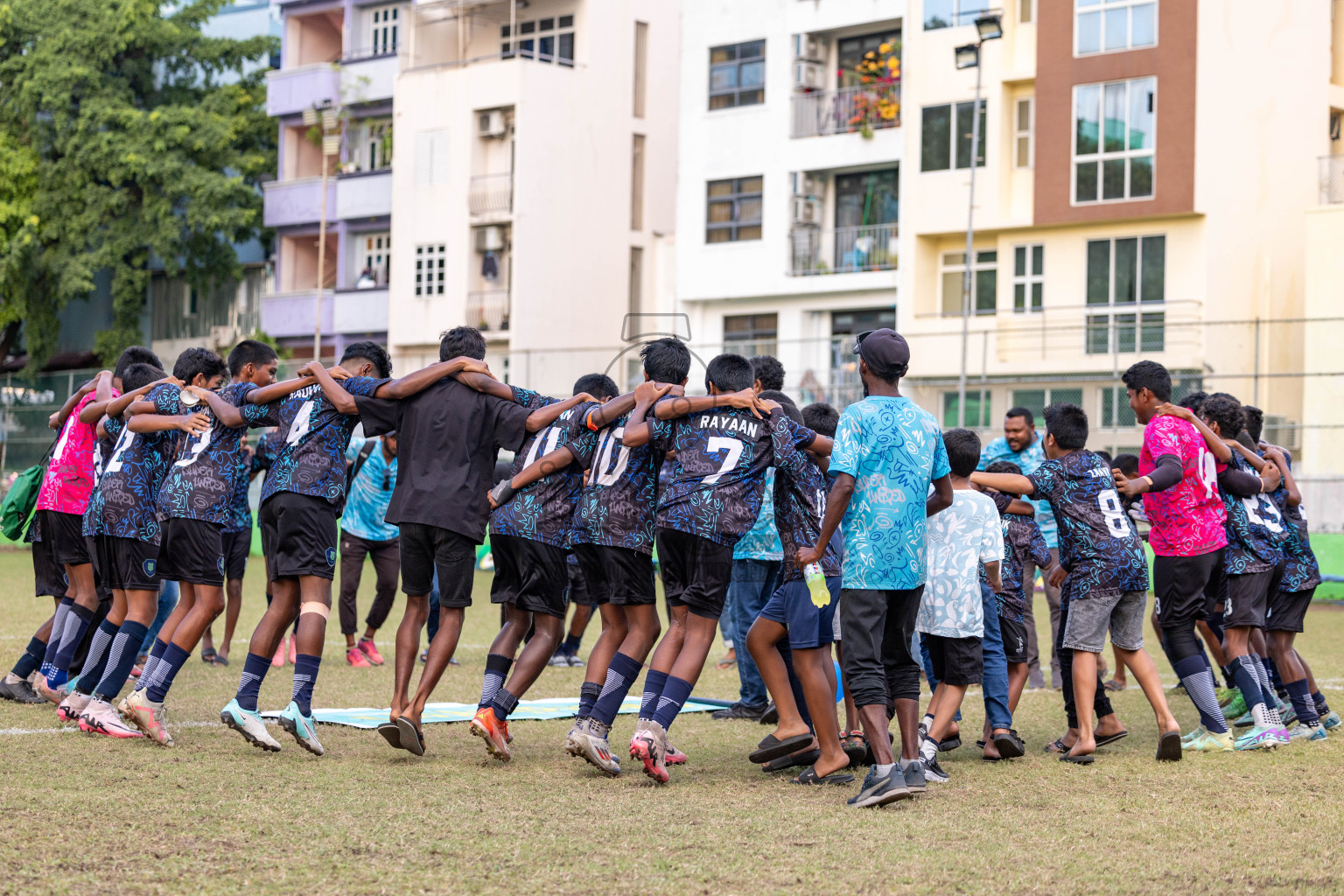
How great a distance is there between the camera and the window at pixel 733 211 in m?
35.8

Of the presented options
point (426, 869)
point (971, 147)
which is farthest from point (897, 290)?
point (426, 869)

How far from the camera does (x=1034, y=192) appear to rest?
3203cm

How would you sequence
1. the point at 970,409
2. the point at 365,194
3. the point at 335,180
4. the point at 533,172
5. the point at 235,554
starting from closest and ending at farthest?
the point at 235,554 < the point at 970,409 < the point at 533,172 < the point at 365,194 < the point at 335,180

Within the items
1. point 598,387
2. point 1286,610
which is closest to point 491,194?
point 598,387

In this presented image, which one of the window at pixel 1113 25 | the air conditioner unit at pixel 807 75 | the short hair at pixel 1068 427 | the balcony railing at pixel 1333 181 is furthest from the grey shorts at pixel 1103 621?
the air conditioner unit at pixel 807 75

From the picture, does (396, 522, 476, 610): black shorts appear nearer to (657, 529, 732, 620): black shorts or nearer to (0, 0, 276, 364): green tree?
(657, 529, 732, 620): black shorts

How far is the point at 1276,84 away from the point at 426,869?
29.1m

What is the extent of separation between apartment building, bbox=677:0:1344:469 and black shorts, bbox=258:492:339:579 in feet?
71.5

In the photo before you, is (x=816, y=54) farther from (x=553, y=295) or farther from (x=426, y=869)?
(x=426, y=869)

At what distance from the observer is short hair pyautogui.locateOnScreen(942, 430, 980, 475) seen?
26.8 ft

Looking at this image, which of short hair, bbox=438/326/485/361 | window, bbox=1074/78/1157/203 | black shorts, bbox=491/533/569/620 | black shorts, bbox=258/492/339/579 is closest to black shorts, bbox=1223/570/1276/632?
black shorts, bbox=491/533/569/620

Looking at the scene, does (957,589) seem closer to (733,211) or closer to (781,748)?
(781,748)

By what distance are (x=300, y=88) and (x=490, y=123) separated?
620 centimetres

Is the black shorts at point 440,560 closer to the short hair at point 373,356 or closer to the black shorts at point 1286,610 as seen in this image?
the short hair at point 373,356
